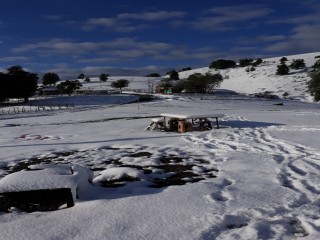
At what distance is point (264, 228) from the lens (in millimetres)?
6516

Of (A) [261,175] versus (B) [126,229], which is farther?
(A) [261,175]

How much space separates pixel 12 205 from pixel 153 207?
2.96 meters

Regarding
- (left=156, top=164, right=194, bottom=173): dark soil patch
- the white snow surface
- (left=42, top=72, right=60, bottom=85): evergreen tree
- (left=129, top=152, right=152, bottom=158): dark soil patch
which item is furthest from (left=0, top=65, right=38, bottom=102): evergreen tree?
(left=156, top=164, right=194, bottom=173): dark soil patch

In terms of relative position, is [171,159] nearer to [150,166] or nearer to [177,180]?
[150,166]

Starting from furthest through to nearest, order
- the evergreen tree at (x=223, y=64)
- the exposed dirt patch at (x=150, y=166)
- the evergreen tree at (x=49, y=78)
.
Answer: the evergreen tree at (x=223, y=64) → the evergreen tree at (x=49, y=78) → the exposed dirt patch at (x=150, y=166)

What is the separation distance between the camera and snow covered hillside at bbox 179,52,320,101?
94.9 meters

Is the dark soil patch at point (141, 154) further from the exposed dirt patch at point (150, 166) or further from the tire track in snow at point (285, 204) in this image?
the tire track in snow at point (285, 204)

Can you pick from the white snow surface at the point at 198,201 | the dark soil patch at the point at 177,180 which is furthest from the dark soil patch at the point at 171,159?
the dark soil patch at the point at 177,180

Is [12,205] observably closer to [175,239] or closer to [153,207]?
[153,207]

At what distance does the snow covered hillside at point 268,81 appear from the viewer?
9494 cm

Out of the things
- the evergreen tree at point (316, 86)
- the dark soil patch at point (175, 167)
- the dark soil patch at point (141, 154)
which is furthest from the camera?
the evergreen tree at point (316, 86)

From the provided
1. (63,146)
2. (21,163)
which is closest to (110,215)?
(21,163)

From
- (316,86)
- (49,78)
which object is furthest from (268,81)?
(49,78)

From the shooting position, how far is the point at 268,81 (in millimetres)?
109875
